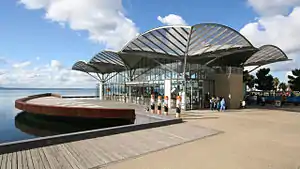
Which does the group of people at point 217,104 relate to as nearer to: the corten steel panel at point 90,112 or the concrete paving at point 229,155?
the corten steel panel at point 90,112

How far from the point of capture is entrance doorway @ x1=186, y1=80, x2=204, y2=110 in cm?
2187

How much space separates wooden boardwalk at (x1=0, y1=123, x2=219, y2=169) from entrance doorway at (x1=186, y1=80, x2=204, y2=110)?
39.7 feet

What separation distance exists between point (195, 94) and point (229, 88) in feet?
12.4

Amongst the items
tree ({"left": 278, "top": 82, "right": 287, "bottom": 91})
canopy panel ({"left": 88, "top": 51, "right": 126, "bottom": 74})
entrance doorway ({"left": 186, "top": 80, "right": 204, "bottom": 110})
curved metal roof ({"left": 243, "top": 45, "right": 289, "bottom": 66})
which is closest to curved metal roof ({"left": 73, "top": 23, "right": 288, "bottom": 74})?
curved metal roof ({"left": 243, "top": 45, "right": 289, "bottom": 66})

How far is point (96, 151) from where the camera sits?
22.5ft

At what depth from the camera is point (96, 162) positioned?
595cm

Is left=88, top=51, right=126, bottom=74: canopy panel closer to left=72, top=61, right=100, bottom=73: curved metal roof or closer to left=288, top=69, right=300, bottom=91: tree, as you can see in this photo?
left=72, top=61, right=100, bottom=73: curved metal roof

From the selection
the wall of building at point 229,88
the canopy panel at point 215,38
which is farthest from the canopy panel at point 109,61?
the wall of building at point 229,88

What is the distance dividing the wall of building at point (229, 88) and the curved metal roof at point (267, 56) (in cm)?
421

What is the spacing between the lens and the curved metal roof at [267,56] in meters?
24.9

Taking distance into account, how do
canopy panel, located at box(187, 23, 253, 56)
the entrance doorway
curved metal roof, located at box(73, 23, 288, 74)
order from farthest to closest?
the entrance doorway < curved metal roof, located at box(73, 23, 288, 74) < canopy panel, located at box(187, 23, 253, 56)

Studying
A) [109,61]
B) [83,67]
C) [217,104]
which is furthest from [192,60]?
[83,67]

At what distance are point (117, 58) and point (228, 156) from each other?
2776 centimetres

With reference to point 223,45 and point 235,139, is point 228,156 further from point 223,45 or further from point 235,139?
point 223,45
